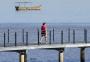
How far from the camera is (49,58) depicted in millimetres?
65750

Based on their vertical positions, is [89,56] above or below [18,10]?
below

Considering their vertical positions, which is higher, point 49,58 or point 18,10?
point 18,10

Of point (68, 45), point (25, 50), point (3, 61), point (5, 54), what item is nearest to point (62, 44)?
point (68, 45)

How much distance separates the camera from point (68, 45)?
39719 mm

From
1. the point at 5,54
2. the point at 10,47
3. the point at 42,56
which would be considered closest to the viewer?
the point at 10,47

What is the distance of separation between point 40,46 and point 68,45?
2.25 meters

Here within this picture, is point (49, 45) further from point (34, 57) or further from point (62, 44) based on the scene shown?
point (34, 57)

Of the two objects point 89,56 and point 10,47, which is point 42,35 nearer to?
point 10,47

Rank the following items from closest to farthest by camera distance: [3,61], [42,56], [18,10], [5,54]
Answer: [18,10]
[3,61]
[42,56]
[5,54]

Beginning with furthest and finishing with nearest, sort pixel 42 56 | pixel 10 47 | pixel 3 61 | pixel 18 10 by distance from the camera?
pixel 42 56 → pixel 3 61 → pixel 18 10 → pixel 10 47

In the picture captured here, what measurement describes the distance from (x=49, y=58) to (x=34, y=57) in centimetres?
188

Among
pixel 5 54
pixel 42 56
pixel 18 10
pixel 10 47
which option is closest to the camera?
pixel 10 47

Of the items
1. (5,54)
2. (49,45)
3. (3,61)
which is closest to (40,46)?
(49,45)

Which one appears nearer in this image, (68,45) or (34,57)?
(68,45)
